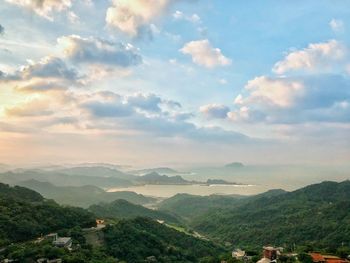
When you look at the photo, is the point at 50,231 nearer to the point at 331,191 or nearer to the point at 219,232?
the point at 219,232

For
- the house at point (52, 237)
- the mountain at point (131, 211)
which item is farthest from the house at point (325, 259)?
the mountain at point (131, 211)

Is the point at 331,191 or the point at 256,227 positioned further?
the point at 331,191

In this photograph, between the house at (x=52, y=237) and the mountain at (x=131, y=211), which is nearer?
the house at (x=52, y=237)

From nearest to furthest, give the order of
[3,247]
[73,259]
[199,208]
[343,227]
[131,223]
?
[73,259]
[3,247]
[131,223]
[343,227]
[199,208]

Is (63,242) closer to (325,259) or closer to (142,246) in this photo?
(142,246)

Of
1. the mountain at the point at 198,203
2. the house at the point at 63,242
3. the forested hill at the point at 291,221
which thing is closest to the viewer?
the house at the point at 63,242

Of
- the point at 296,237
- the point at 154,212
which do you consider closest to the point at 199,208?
the point at 154,212

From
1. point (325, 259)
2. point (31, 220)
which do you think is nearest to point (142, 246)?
point (31, 220)

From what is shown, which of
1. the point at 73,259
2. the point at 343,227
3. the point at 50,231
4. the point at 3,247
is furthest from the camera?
the point at 343,227

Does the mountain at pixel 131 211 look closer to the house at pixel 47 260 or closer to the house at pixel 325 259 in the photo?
the house at pixel 47 260
